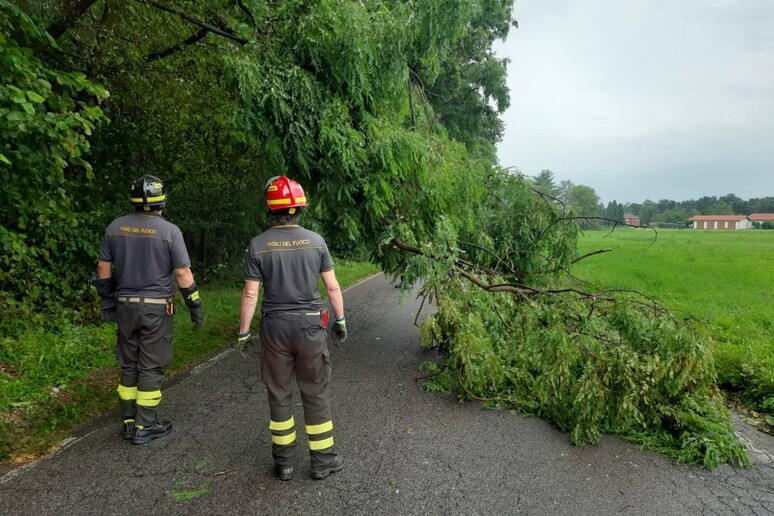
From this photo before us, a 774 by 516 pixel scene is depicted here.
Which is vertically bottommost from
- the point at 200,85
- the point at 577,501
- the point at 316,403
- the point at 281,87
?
the point at 577,501

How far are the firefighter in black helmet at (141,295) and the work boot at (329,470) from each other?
1465 millimetres

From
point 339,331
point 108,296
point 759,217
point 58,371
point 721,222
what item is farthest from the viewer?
point 759,217

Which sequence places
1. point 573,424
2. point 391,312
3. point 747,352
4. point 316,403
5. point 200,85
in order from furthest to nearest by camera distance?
point 391,312
point 200,85
point 747,352
point 573,424
point 316,403

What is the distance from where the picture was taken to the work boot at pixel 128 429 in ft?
12.3

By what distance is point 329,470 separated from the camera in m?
3.32

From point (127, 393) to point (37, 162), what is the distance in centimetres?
231

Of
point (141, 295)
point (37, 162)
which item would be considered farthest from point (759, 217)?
point (37, 162)

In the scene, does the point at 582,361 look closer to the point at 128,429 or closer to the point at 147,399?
the point at 147,399

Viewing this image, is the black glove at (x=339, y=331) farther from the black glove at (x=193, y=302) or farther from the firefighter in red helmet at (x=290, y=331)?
→ the black glove at (x=193, y=302)

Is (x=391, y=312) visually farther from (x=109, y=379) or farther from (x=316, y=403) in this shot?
(x=316, y=403)

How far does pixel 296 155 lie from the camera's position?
17.5 ft

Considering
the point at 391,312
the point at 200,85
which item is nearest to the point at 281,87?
the point at 200,85

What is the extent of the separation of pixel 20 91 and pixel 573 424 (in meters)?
5.24

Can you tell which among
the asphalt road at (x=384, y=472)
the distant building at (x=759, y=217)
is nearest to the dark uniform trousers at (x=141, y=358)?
the asphalt road at (x=384, y=472)
